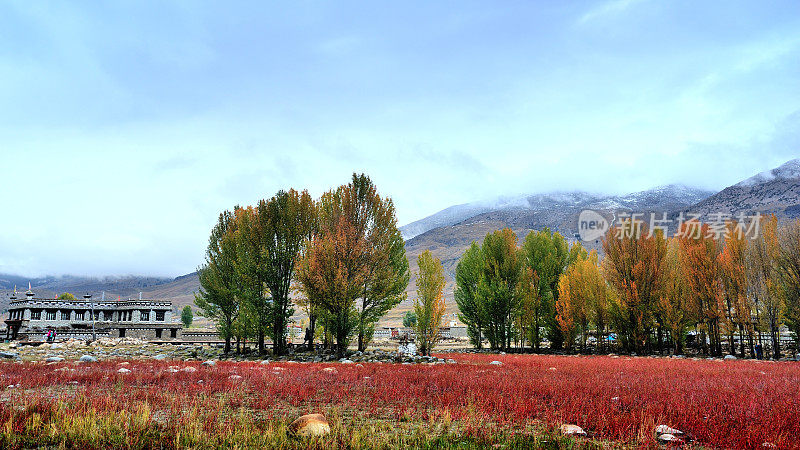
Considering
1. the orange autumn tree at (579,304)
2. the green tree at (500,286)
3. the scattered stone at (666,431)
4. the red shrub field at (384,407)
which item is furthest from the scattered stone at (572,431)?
the orange autumn tree at (579,304)

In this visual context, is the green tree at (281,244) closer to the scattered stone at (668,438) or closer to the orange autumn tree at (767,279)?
the scattered stone at (668,438)

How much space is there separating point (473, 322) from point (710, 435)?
109 feet

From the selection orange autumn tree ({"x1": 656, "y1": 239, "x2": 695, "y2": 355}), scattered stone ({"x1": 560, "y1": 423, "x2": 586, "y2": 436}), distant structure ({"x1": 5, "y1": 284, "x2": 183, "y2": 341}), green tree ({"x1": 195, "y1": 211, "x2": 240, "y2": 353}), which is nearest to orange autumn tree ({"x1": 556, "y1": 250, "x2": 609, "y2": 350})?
orange autumn tree ({"x1": 656, "y1": 239, "x2": 695, "y2": 355})

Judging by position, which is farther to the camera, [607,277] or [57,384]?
[607,277]

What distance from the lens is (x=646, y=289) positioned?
3459cm

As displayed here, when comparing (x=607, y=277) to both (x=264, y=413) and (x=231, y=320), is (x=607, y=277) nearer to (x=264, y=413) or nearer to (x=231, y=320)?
(x=231, y=320)

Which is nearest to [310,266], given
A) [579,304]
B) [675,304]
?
[579,304]

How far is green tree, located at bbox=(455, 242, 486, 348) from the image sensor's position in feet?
124

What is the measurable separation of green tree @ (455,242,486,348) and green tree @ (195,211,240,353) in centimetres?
1962

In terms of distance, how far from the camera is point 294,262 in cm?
3116

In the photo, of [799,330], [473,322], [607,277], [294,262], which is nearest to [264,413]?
[294,262]

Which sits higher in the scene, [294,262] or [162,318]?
[294,262]

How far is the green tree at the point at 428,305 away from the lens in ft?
94.2

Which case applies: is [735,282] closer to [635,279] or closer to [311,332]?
[635,279]
